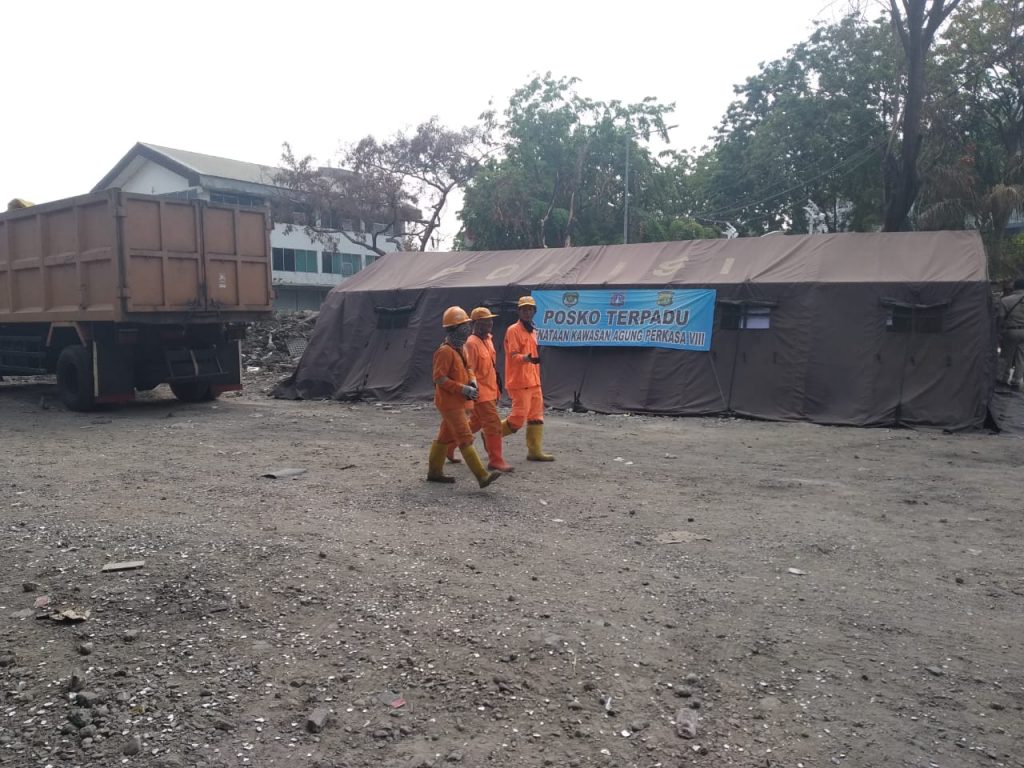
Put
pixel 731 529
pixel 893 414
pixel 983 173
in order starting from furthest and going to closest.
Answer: pixel 983 173, pixel 893 414, pixel 731 529

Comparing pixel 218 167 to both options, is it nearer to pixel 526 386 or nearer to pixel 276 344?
pixel 276 344

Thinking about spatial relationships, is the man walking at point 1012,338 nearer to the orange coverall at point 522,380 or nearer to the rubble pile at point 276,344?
the orange coverall at point 522,380

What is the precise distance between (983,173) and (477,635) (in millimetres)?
24627

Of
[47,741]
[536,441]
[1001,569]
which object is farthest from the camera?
[536,441]

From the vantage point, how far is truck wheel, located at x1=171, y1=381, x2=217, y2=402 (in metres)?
13.6

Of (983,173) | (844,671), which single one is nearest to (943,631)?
(844,671)

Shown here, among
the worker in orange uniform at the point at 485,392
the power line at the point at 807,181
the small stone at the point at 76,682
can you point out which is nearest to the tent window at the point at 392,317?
the worker in orange uniform at the point at 485,392

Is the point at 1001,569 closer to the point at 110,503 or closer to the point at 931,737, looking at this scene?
the point at 931,737

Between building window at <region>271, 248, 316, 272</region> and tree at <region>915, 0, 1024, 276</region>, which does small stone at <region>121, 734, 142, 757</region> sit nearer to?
tree at <region>915, 0, 1024, 276</region>

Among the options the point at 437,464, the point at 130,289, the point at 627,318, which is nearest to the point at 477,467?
the point at 437,464

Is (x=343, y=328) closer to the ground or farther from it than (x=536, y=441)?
farther from it

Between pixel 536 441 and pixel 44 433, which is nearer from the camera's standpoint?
pixel 536 441

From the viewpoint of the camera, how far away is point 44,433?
1034 centimetres

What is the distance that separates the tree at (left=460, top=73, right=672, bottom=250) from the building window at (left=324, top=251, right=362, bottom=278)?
1662 centimetres
